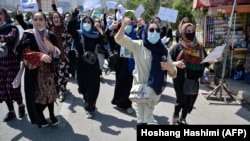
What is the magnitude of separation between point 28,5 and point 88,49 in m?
1.39

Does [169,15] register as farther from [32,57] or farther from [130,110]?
[32,57]

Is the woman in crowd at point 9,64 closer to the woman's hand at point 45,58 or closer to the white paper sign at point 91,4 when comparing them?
the woman's hand at point 45,58

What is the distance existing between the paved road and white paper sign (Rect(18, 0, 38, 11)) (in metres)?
1.92

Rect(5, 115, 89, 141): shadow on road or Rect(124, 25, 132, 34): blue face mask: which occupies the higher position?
Rect(124, 25, 132, 34): blue face mask

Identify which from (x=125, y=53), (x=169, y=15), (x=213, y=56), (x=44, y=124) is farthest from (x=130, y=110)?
(x=169, y=15)

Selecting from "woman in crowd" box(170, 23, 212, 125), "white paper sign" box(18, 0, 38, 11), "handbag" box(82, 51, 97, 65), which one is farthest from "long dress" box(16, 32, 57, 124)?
"woman in crowd" box(170, 23, 212, 125)

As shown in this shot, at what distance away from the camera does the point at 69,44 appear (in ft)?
23.5

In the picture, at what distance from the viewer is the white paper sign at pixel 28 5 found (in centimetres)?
555

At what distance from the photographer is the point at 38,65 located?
4.52 metres

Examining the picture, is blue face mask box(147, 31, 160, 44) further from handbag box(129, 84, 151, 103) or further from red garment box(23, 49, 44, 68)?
red garment box(23, 49, 44, 68)

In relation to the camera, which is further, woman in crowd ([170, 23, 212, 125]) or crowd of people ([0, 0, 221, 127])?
woman in crowd ([170, 23, 212, 125])

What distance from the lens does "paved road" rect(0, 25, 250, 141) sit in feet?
15.3

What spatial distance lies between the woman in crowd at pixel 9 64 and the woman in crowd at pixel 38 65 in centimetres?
56

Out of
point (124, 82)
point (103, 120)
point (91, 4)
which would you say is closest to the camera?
point (103, 120)
